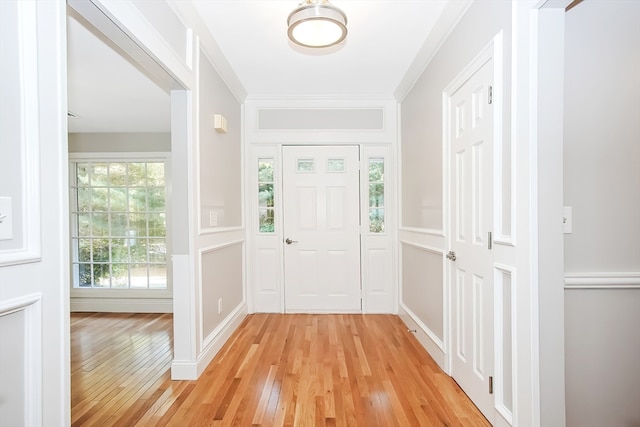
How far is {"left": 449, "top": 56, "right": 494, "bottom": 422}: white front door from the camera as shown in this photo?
1.77m

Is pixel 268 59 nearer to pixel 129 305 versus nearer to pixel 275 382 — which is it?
pixel 275 382

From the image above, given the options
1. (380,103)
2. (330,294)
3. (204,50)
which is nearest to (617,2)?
(380,103)

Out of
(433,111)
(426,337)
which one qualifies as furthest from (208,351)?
(433,111)

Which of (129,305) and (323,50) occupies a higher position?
(323,50)

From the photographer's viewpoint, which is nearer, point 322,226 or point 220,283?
point 220,283

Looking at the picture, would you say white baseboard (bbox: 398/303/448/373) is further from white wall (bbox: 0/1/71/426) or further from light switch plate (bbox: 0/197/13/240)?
light switch plate (bbox: 0/197/13/240)

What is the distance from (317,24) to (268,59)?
41.5 inches

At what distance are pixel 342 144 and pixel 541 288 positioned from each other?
8.98 ft

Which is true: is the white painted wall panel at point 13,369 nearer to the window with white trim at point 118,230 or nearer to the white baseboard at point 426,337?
the white baseboard at point 426,337

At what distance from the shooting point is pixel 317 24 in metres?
1.94

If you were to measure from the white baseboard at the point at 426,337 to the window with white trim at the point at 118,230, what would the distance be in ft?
9.95

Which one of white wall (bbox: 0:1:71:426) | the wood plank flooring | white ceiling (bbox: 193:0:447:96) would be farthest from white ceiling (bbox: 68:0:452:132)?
Answer: the wood plank flooring

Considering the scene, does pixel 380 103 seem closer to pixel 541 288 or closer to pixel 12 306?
pixel 541 288

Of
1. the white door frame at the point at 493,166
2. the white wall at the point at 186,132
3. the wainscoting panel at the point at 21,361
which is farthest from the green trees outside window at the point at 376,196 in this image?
the wainscoting panel at the point at 21,361
